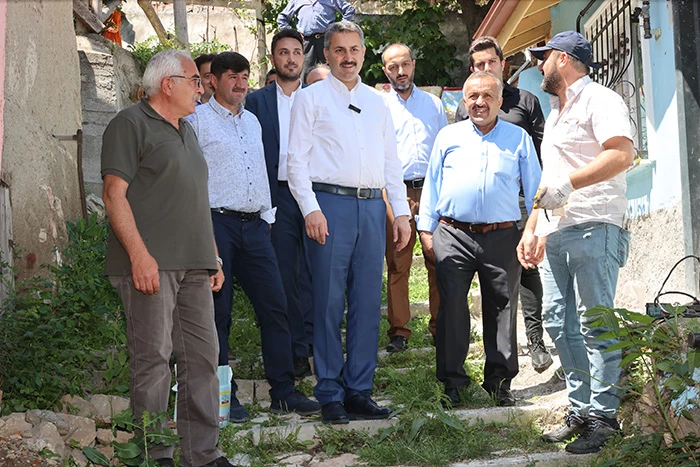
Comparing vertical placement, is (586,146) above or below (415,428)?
above

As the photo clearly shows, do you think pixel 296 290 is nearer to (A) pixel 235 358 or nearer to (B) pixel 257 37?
(A) pixel 235 358

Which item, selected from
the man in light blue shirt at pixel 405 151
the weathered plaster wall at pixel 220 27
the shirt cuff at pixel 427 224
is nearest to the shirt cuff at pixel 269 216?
the shirt cuff at pixel 427 224

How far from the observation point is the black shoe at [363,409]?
512 cm

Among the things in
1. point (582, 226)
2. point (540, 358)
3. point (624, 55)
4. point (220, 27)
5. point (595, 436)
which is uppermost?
point (220, 27)

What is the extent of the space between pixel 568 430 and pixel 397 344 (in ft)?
6.69

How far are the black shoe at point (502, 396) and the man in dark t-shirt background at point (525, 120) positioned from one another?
0.66 m

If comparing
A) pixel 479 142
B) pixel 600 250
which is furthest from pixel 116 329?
pixel 600 250

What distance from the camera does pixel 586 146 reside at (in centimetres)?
469

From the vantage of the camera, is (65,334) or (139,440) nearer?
(139,440)

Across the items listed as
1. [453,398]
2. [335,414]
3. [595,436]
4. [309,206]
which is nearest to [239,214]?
[309,206]

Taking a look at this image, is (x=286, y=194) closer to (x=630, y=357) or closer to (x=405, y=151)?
(x=405, y=151)

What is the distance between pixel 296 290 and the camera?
20.1 ft

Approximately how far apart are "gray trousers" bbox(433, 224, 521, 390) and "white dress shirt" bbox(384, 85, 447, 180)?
4.37 ft

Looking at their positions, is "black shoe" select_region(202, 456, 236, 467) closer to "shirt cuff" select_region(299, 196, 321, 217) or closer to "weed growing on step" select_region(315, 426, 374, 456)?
"weed growing on step" select_region(315, 426, 374, 456)
